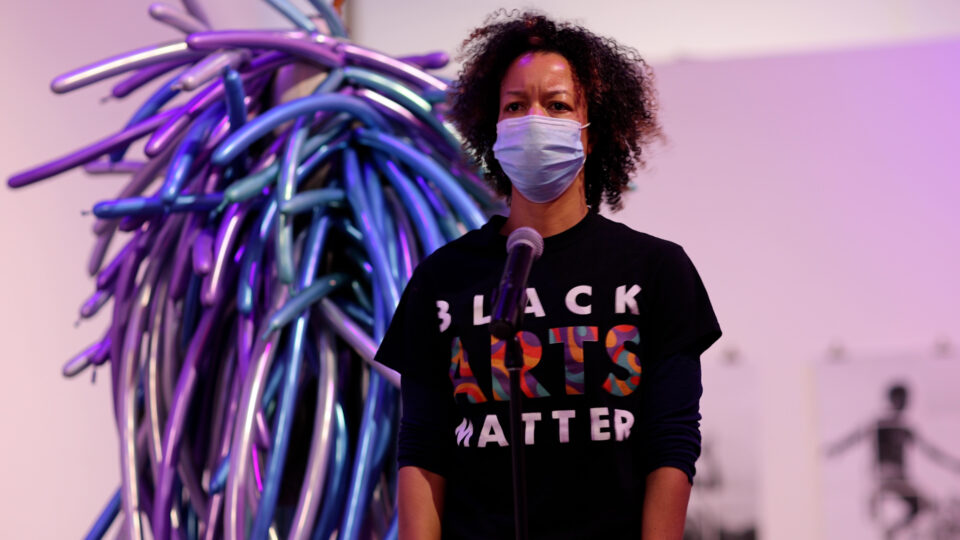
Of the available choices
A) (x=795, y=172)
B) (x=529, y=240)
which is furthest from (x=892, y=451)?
(x=529, y=240)

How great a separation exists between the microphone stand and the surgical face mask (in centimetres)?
25

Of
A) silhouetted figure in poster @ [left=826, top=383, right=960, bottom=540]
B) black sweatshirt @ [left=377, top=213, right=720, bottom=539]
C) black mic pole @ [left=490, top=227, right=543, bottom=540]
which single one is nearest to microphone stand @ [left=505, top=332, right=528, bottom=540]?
black mic pole @ [left=490, top=227, right=543, bottom=540]

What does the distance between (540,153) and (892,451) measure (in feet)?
6.07

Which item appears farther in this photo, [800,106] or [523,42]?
[800,106]

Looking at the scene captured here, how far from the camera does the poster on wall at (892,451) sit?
2.54 m

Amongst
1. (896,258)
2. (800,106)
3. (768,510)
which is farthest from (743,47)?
(768,510)

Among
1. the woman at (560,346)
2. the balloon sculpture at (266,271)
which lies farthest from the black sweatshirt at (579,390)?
the balloon sculpture at (266,271)

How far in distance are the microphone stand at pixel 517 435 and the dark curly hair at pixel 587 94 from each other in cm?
35

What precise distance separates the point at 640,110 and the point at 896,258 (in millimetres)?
1570

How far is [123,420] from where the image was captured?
133cm

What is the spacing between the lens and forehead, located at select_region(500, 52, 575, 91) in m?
1.10

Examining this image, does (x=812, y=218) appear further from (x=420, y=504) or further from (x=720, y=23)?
(x=420, y=504)

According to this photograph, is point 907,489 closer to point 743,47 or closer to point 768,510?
point 768,510

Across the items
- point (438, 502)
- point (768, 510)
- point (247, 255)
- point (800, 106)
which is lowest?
point (768, 510)
